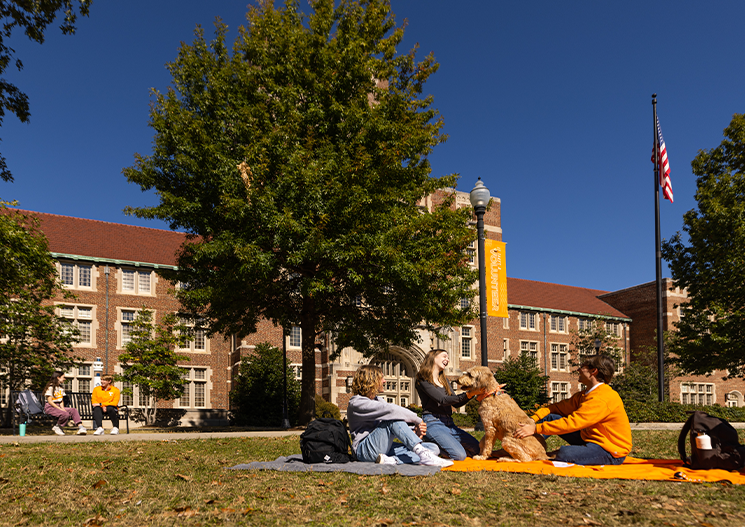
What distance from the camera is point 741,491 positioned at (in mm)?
5152

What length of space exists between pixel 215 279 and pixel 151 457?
27.3 feet

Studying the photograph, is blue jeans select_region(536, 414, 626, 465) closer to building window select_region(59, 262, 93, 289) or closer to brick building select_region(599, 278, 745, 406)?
building window select_region(59, 262, 93, 289)

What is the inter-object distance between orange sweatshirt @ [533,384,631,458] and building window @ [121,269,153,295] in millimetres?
30924

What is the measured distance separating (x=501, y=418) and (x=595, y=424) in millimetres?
1011

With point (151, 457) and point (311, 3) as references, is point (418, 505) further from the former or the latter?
point (311, 3)

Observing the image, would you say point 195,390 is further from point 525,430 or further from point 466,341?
point 525,430

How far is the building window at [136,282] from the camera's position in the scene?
110ft

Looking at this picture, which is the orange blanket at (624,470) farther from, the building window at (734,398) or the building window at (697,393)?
the building window at (734,398)

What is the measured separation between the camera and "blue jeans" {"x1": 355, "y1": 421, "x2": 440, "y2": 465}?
6.54 m

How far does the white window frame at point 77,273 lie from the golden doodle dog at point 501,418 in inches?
1192

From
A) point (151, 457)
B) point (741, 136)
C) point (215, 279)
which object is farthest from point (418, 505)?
point (741, 136)

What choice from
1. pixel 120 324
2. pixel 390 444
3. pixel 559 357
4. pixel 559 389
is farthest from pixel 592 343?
pixel 390 444

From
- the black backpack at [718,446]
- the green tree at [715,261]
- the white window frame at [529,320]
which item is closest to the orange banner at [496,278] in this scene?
the green tree at [715,261]

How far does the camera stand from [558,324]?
46750 millimetres
